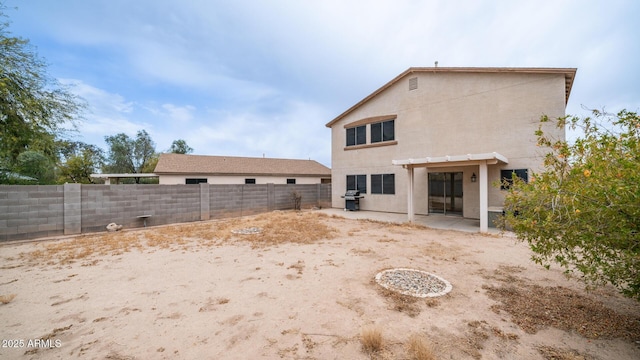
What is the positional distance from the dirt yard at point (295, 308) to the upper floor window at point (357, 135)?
29.1ft

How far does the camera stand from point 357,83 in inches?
663

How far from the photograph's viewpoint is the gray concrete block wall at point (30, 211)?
22.9 ft

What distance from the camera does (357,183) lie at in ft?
46.2

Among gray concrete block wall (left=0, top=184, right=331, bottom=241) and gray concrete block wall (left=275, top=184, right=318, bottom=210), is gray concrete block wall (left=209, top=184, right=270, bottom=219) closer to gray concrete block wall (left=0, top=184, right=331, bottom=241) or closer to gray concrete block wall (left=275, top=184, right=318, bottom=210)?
gray concrete block wall (left=0, top=184, right=331, bottom=241)

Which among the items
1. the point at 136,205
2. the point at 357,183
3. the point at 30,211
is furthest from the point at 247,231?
the point at 357,183

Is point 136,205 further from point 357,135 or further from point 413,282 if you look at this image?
point 357,135

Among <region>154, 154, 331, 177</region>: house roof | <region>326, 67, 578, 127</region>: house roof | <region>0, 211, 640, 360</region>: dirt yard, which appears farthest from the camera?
<region>154, 154, 331, 177</region>: house roof

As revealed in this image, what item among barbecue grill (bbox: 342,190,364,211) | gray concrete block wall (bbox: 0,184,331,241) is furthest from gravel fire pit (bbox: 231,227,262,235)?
barbecue grill (bbox: 342,190,364,211)

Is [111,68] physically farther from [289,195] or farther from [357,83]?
[357,83]

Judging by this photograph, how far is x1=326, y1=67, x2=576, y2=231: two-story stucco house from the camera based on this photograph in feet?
29.1

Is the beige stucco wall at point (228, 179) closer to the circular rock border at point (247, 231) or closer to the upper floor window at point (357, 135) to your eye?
the upper floor window at point (357, 135)

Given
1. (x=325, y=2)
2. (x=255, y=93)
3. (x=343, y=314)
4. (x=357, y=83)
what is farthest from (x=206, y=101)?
(x=343, y=314)

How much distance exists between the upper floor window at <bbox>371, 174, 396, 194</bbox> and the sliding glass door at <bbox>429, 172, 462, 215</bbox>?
181 cm

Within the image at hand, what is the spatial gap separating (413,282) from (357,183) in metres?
10.2
